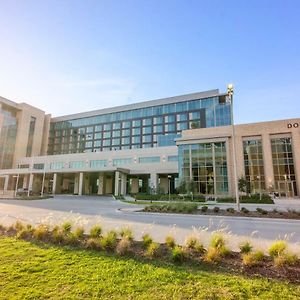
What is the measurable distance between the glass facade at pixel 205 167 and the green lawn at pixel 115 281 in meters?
34.5

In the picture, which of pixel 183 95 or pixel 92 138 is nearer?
pixel 183 95

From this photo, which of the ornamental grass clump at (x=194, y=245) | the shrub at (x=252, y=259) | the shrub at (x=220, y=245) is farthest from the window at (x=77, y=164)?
the shrub at (x=252, y=259)

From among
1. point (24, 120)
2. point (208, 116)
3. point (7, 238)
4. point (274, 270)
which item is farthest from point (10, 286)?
point (24, 120)

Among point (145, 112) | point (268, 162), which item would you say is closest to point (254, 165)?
point (268, 162)

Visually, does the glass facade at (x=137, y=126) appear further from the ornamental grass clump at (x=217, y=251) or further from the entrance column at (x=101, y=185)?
the ornamental grass clump at (x=217, y=251)

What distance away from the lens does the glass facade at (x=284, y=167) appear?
118 feet

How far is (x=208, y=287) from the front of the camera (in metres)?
4.38

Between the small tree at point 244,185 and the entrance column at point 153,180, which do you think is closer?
the small tree at point 244,185

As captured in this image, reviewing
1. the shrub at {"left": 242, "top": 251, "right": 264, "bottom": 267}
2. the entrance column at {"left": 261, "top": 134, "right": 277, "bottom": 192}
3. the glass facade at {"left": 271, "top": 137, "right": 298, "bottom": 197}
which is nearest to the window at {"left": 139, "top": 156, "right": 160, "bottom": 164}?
the entrance column at {"left": 261, "top": 134, "right": 277, "bottom": 192}

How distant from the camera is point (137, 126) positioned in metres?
82.9

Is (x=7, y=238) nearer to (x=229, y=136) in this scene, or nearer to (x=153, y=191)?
(x=229, y=136)

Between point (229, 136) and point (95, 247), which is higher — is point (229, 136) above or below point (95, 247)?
above

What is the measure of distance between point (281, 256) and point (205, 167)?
3586 centimetres

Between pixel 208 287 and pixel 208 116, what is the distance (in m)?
69.6
